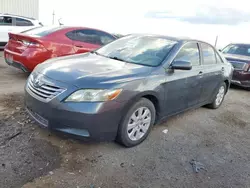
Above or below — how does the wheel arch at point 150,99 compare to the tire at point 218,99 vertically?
above

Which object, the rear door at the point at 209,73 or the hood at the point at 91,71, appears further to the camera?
the rear door at the point at 209,73

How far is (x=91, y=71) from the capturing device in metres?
3.26

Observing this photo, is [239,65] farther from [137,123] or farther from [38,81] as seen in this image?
[38,81]

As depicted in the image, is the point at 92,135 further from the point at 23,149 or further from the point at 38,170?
the point at 23,149

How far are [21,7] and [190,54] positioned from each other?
1632 cm

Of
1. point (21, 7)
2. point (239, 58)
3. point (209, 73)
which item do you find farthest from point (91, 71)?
point (21, 7)

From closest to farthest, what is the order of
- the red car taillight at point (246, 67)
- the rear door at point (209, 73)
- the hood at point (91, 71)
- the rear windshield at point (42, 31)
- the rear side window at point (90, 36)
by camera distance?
the hood at point (91, 71), the rear door at point (209, 73), the rear windshield at point (42, 31), the rear side window at point (90, 36), the red car taillight at point (246, 67)

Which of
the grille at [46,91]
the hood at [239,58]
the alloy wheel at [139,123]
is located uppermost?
the grille at [46,91]

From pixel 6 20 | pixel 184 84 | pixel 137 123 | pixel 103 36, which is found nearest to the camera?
pixel 137 123

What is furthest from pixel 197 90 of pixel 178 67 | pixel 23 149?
pixel 23 149

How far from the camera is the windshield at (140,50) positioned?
386 centimetres

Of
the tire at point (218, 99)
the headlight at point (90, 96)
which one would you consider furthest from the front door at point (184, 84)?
the headlight at point (90, 96)

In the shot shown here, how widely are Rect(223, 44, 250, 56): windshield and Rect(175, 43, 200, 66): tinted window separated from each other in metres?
5.15

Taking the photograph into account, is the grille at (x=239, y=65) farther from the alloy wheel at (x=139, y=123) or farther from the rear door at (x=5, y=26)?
the rear door at (x=5, y=26)
